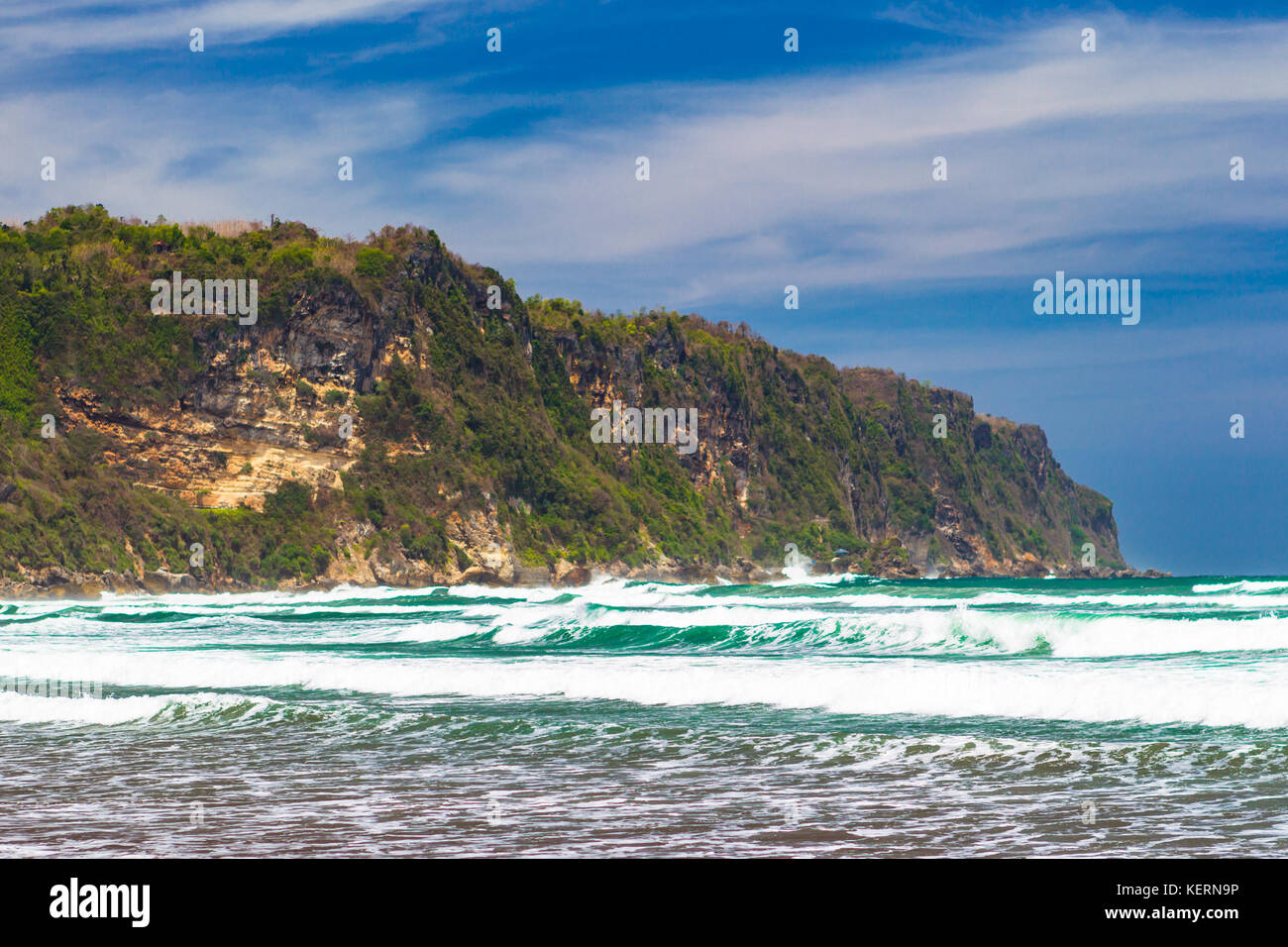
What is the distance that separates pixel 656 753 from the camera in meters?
11.4

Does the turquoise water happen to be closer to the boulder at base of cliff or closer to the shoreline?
the shoreline

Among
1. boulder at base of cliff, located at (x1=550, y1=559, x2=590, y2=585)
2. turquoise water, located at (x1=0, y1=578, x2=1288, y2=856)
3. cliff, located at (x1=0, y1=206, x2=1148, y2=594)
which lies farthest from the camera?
boulder at base of cliff, located at (x1=550, y1=559, x2=590, y2=585)

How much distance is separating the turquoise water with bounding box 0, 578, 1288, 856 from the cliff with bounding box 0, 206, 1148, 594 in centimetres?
6464

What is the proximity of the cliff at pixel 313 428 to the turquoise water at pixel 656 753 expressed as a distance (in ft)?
212

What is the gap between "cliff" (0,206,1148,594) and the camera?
281 ft

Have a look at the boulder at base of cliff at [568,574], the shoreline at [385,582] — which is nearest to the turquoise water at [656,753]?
the shoreline at [385,582]

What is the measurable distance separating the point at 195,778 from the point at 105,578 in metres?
75.0

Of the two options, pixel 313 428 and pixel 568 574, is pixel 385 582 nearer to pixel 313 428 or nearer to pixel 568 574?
pixel 313 428

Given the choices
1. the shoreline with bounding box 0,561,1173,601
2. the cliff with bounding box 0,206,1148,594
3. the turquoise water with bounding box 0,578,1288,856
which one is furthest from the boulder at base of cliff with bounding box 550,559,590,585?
the turquoise water with bounding box 0,578,1288,856

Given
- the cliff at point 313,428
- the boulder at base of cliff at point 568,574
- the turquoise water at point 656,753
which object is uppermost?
A: the cliff at point 313,428

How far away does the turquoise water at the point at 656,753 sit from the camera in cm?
770

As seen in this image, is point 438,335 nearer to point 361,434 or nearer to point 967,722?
point 361,434

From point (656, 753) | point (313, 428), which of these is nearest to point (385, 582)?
point (313, 428)

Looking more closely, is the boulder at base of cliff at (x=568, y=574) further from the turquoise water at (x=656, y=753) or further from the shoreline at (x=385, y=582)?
the turquoise water at (x=656, y=753)
